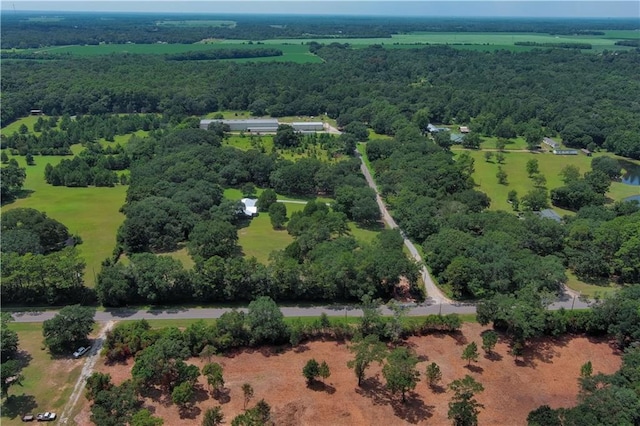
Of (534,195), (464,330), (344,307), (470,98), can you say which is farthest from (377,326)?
(470,98)

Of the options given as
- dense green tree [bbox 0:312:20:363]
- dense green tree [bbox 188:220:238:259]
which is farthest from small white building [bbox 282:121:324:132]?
dense green tree [bbox 0:312:20:363]

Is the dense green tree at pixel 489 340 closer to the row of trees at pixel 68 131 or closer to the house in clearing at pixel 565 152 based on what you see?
the house in clearing at pixel 565 152

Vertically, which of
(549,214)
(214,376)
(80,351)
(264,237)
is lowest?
(80,351)

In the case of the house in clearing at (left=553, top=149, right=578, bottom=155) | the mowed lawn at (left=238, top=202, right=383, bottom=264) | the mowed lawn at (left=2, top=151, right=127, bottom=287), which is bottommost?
the mowed lawn at (left=2, top=151, right=127, bottom=287)

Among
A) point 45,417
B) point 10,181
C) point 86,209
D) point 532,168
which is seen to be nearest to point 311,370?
point 45,417

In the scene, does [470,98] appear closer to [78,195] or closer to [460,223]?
[460,223]

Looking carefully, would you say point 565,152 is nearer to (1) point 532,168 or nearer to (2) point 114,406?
(1) point 532,168

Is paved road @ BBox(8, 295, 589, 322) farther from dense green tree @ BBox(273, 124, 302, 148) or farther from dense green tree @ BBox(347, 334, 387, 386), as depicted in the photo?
dense green tree @ BBox(273, 124, 302, 148)
